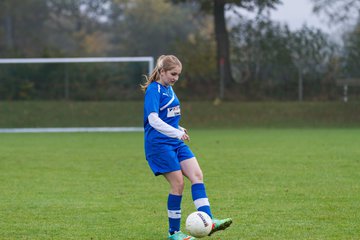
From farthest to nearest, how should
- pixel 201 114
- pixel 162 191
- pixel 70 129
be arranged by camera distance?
pixel 201 114
pixel 70 129
pixel 162 191

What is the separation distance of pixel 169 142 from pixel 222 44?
2701 cm

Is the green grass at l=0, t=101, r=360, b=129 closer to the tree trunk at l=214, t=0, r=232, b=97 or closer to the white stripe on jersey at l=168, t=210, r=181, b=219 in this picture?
the tree trunk at l=214, t=0, r=232, b=97

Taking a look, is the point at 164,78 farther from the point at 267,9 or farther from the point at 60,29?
the point at 60,29

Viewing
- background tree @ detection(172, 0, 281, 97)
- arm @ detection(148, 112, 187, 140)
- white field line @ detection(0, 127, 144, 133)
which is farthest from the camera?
background tree @ detection(172, 0, 281, 97)

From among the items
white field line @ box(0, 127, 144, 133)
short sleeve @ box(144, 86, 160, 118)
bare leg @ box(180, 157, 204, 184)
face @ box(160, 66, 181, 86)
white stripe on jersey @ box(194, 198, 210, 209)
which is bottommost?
white field line @ box(0, 127, 144, 133)

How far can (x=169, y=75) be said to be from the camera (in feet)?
24.2

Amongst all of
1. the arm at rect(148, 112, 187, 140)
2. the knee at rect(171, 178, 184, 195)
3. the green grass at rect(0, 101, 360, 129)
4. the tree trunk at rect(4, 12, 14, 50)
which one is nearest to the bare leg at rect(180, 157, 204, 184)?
the knee at rect(171, 178, 184, 195)

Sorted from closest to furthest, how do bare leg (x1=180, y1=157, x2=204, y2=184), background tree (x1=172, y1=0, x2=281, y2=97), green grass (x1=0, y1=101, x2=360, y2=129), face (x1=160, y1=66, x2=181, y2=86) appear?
face (x1=160, y1=66, x2=181, y2=86), bare leg (x1=180, y1=157, x2=204, y2=184), green grass (x1=0, y1=101, x2=360, y2=129), background tree (x1=172, y1=0, x2=281, y2=97)

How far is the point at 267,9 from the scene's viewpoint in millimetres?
33938

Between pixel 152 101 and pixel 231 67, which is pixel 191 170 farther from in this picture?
pixel 231 67

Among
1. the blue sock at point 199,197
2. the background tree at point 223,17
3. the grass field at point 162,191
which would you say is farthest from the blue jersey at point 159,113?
the background tree at point 223,17

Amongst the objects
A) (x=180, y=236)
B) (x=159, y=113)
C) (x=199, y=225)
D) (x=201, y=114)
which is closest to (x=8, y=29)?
(x=201, y=114)

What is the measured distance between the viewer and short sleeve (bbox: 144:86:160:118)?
7305 millimetres

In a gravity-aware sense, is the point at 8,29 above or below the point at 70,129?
above
